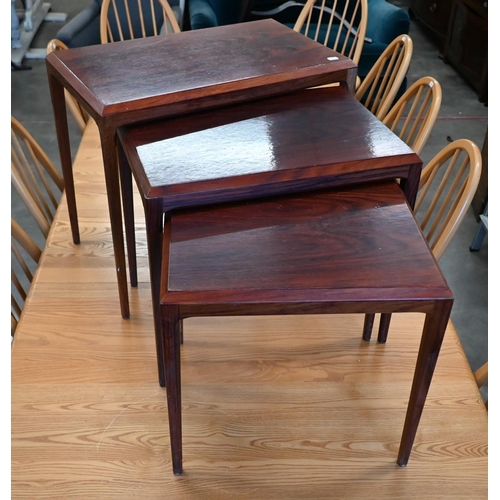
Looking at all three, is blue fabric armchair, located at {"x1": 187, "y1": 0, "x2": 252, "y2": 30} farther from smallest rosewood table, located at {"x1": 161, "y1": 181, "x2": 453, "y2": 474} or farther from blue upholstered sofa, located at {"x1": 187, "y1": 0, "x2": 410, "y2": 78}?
smallest rosewood table, located at {"x1": 161, "y1": 181, "x2": 453, "y2": 474}

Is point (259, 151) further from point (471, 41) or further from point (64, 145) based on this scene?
point (471, 41)

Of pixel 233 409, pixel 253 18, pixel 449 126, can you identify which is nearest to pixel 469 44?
pixel 449 126

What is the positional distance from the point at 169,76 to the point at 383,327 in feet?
2.34

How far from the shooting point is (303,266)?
0.92m

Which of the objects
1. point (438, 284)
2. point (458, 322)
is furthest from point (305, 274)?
point (458, 322)

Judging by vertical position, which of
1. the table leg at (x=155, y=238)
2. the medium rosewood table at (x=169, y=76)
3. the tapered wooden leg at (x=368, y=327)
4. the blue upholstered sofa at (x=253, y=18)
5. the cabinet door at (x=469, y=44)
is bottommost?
the cabinet door at (x=469, y=44)

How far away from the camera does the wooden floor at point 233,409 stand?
1069 millimetres

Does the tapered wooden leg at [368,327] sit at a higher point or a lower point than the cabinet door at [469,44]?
higher

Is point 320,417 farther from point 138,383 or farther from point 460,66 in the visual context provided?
point 460,66

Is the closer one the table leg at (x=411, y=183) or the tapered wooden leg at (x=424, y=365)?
the tapered wooden leg at (x=424, y=365)

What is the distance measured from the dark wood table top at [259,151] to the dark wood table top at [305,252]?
0.11 feet

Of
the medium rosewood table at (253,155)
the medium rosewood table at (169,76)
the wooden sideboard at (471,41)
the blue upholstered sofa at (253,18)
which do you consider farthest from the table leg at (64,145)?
the wooden sideboard at (471,41)

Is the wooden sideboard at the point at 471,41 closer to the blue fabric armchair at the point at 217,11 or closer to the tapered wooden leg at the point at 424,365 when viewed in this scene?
the blue fabric armchair at the point at 217,11

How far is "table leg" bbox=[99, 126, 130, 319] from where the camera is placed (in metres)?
1.24
